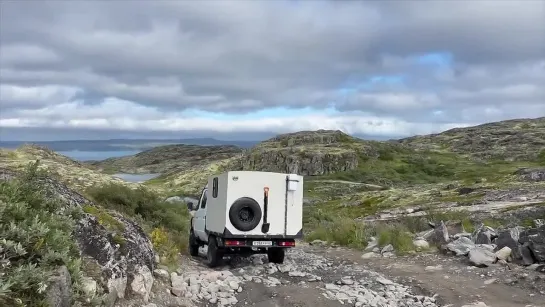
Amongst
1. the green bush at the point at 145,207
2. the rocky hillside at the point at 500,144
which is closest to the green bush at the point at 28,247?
the green bush at the point at 145,207

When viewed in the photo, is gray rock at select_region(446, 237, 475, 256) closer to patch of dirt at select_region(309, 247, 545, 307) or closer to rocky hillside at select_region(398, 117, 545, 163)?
patch of dirt at select_region(309, 247, 545, 307)

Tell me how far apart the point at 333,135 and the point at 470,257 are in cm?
14772

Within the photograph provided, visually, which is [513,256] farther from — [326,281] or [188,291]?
[188,291]

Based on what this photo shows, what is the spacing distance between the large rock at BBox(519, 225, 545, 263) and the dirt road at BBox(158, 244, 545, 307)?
665 millimetres

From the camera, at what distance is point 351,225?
2523cm

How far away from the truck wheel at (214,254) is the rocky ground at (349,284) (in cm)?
27

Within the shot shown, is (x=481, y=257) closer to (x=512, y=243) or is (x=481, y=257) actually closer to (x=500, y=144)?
(x=512, y=243)

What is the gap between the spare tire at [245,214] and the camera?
1647 cm

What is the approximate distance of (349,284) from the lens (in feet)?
48.0

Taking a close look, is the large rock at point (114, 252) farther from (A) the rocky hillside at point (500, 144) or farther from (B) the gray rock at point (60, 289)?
(A) the rocky hillside at point (500, 144)

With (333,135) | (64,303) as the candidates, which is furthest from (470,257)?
(333,135)

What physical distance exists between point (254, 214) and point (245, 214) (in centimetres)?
30

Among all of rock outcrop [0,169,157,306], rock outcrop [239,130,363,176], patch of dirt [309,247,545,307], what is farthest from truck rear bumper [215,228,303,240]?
rock outcrop [239,130,363,176]

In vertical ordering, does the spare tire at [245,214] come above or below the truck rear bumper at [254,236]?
above
